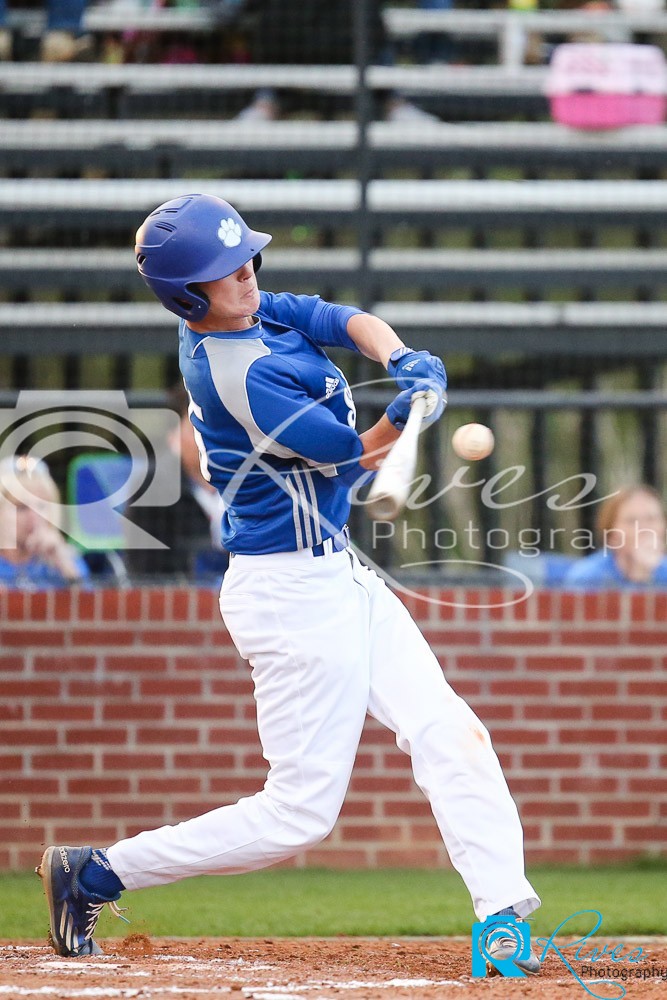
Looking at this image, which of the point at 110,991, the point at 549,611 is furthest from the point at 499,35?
the point at 110,991

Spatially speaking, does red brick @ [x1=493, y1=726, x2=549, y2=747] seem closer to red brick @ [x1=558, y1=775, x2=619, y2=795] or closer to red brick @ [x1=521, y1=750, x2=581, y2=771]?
red brick @ [x1=521, y1=750, x2=581, y2=771]

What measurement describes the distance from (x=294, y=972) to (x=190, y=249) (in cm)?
197

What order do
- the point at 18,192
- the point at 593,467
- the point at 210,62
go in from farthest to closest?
the point at 210,62, the point at 18,192, the point at 593,467

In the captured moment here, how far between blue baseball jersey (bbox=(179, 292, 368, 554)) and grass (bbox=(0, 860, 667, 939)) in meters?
1.58

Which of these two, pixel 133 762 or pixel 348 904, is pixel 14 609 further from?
pixel 348 904

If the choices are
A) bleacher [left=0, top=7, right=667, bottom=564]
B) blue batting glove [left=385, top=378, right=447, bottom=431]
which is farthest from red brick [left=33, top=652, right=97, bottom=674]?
blue batting glove [left=385, top=378, right=447, bottom=431]

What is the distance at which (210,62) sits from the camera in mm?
8641

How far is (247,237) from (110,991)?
1.96m

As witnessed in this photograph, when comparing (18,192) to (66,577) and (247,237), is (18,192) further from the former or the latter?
(247,237)

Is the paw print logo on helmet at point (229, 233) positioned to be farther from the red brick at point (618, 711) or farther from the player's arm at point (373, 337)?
the red brick at point (618, 711)

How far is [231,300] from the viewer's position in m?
3.74

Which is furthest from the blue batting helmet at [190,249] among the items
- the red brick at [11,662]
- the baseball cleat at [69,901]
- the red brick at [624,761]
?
the red brick at [624,761]

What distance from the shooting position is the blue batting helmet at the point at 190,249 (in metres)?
3.67
